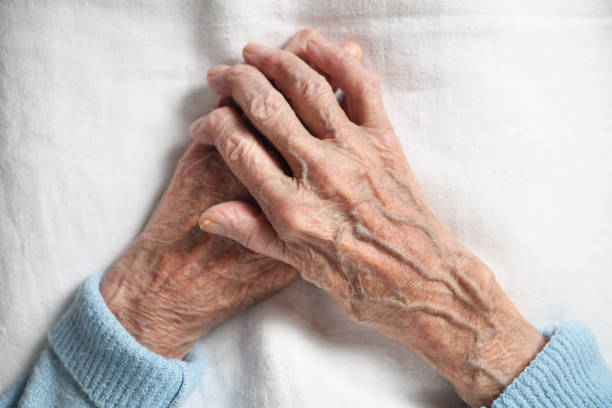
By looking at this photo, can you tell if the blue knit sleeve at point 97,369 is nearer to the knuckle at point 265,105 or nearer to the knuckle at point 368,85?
the knuckle at point 265,105

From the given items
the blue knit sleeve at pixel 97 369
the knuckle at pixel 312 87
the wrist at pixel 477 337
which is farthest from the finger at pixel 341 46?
the blue knit sleeve at pixel 97 369

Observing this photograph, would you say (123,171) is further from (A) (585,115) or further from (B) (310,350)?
(A) (585,115)

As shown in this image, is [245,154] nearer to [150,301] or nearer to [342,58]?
[342,58]

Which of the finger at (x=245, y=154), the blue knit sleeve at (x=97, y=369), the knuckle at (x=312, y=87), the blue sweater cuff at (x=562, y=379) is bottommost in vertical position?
the blue knit sleeve at (x=97, y=369)

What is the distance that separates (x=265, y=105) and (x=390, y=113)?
297mm

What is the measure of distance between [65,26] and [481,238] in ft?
3.42

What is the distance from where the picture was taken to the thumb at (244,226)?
36.3 inches

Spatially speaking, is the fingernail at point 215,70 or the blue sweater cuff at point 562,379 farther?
the fingernail at point 215,70

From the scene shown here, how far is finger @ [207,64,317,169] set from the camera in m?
0.90

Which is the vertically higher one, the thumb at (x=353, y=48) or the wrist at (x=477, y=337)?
the thumb at (x=353, y=48)

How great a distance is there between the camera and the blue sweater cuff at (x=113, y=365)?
0.98 meters

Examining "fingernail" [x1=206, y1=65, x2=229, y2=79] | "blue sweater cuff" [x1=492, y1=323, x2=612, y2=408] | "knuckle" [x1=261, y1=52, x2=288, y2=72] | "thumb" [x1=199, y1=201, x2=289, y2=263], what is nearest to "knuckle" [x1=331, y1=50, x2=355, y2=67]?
"knuckle" [x1=261, y1=52, x2=288, y2=72]

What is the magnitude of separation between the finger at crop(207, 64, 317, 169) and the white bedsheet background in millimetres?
137

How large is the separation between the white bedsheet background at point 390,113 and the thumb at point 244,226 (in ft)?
→ 0.60
